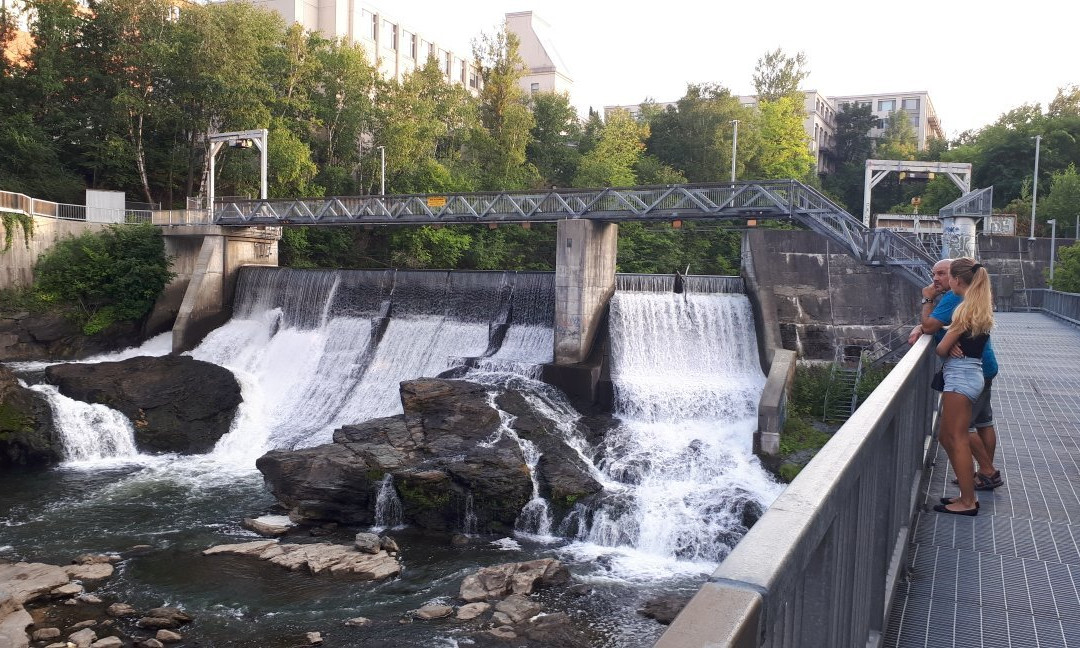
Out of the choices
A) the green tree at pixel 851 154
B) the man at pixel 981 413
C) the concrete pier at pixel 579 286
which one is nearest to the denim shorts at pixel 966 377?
the man at pixel 981 413

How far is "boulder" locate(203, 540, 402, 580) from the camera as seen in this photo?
557 inches

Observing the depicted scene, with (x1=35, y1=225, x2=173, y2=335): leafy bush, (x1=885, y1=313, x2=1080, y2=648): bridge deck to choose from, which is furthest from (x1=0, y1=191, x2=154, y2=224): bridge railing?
(x1=885, y1=313, x2=1080, y2=648): bridge deck

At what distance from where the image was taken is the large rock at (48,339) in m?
28.7

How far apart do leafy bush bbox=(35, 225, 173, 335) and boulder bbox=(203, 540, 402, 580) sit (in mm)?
18897

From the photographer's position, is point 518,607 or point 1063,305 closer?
point 518,607

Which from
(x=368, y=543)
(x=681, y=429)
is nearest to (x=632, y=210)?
→ (x=681, y=429)

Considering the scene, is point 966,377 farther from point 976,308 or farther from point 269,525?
point 269,525

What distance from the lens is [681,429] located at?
20.9 m

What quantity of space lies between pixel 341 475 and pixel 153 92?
1080 inches

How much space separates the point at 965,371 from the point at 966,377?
0.15 feet

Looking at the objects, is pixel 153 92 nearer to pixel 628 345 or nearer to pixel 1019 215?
pixel 628 345

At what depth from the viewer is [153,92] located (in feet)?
123

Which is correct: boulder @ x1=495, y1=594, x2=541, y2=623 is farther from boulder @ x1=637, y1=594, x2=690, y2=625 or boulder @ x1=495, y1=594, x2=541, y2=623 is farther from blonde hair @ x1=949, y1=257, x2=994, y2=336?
blonde hair @ x1=949, y1=257, x2=994, y2=336

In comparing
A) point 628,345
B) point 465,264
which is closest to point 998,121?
point 465,264
